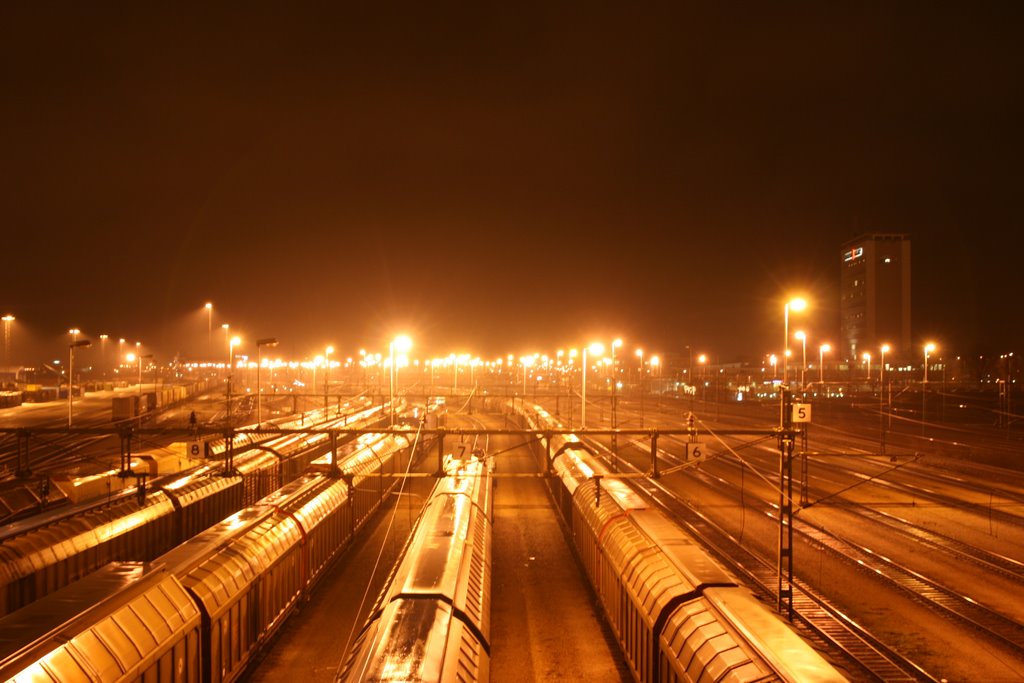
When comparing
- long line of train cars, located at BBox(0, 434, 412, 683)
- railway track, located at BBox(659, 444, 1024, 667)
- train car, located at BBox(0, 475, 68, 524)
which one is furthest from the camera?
train car, located at BBox(0, 475, 68, 524)

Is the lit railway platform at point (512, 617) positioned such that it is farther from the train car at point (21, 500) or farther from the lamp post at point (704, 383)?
the lamp post at point (704, 383)

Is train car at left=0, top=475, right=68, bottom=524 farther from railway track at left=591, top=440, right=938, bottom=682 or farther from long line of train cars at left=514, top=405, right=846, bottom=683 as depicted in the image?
railway track at left=591, top=440, right=938, bottom=682

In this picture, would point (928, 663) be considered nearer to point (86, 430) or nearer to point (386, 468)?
point (86, 430)

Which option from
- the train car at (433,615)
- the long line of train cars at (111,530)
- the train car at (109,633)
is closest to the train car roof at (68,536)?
the long line of train cars at (111,530)

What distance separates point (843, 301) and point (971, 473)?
138 metres

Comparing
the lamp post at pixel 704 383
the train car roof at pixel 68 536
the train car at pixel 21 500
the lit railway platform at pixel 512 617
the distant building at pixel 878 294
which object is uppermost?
the distant building at pixel 878 294

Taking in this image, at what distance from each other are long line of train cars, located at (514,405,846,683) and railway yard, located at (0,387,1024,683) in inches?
1.9

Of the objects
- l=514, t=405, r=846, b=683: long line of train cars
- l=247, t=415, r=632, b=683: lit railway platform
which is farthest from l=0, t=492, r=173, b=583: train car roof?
l=514, t=405, r=846, b=683: long line of train cars

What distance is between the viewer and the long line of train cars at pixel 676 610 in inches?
327

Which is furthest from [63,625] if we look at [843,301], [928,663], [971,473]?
[843,301]

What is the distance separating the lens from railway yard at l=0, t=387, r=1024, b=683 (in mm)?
10641

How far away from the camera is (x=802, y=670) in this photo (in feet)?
25.6

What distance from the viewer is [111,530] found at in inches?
651

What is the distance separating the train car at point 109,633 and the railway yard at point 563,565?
0.31 feet
